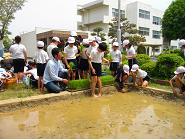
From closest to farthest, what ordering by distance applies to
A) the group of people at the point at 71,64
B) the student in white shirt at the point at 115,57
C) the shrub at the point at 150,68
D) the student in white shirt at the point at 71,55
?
the group of people at the point at 71,64, the student in white shirt at the point at 71,55, the student in white shirt at the point at 115,57, the shrub at the point at 150,68

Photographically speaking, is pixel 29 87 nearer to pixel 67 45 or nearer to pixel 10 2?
pixel 67 45

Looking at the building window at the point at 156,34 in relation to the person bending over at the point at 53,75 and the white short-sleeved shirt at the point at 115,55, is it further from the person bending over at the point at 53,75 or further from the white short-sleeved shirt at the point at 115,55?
the person bending over at the point at 53,75

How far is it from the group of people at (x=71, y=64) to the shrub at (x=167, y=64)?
106cm

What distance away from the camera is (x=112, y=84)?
977cm

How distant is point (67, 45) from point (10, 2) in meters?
28.7

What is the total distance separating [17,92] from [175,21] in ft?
119

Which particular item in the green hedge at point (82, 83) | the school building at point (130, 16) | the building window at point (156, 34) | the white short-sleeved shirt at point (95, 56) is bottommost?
the green hedge at point (82, 83)

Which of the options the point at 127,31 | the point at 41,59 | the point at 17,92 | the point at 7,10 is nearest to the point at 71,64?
the point at 41,59

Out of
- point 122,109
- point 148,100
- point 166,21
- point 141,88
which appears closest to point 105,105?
point 122,109

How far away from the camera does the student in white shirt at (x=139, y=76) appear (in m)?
9.55

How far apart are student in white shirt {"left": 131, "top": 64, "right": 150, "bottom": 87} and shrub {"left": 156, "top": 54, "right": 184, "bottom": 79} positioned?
3.62 feet

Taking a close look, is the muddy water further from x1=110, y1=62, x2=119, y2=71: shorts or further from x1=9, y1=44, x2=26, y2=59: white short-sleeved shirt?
x1=9, y1=44, x2=26, y2=59: white short-sleeved shirt

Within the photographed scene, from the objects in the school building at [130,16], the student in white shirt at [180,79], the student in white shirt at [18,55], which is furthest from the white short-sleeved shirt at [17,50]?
the school building at [130,16]

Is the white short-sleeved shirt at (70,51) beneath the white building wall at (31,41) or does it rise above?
beneath
